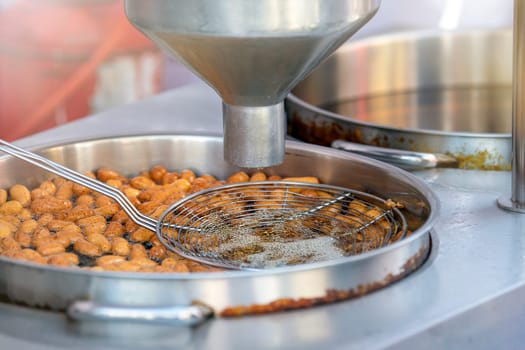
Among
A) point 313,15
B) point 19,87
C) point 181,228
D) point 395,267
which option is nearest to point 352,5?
point 313,15

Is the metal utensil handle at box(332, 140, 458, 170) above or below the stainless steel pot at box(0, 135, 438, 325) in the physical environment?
above

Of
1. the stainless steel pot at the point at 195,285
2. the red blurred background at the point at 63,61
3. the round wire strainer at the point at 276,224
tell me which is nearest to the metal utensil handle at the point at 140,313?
the stainless steel pot at the point at 195,285

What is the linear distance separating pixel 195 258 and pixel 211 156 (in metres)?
0.41

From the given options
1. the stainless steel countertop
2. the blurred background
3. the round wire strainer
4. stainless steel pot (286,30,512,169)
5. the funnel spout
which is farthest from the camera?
the blurred background

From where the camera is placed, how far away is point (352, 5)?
907 millimetres

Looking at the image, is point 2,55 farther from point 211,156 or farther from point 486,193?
point 486,193

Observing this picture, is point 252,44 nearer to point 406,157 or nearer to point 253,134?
point 253,134

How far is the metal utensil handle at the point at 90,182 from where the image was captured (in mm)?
1175

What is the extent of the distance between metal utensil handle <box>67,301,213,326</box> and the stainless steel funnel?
196mm

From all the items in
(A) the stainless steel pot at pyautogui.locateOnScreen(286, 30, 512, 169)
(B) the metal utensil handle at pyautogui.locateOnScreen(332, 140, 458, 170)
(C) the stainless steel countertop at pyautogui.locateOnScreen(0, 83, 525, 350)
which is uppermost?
(A) the stainless steel pot at pyautogui.locateOnScreen(286, 30, 512, 169)

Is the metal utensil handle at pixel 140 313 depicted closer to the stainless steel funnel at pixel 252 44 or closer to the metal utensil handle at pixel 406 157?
the stainless steel funnel at pixel 252 44

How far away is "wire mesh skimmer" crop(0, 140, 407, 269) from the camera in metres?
1.10

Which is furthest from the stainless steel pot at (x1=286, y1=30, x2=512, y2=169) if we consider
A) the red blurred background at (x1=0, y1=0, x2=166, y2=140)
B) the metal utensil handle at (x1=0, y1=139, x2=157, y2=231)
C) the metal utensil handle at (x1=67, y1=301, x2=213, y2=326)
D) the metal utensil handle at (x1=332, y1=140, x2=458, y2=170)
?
the red blurred background at (x1=0, y1=0, x2=166, y2=140)

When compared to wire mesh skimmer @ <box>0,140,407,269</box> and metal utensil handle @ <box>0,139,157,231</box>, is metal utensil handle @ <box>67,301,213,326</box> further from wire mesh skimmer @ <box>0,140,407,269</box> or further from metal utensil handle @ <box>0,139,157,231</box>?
metal utensil handle @ <box>0,139,157,231</box>
